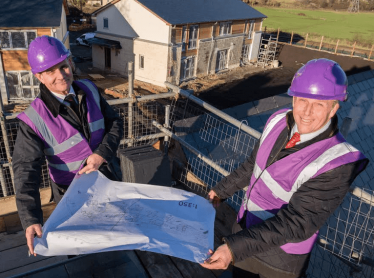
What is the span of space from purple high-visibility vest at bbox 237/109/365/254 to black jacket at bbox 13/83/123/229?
150 cm

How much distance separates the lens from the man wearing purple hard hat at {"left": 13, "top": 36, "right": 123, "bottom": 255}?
273 cm

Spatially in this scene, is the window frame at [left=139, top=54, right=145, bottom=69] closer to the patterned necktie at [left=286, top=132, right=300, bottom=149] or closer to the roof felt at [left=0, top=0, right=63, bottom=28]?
the roof felt at [left=0, top=0, right=63, bottom=28]

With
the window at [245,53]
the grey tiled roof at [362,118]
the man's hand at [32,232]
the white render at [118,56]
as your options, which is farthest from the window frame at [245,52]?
the man's hand at [32,232]

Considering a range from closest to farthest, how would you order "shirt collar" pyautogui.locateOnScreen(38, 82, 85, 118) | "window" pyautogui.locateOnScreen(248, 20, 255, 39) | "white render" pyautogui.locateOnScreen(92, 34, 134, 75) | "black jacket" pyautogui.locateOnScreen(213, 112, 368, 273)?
"black jacket" pyautogui.locateOnScreen(213, 112, 368, 273) < "shirt collar" pyautogui.locateOnScreen(38, 82, 85, 118) < "white render" pyautogui.locateOnScreen(92, 34, 134, 75) < "window" pyautogui.locateOnScreen(248, 20, 255, 39)

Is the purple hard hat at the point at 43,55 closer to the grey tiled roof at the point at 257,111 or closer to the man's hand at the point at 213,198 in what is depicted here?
the man's hand at the point at 213,198

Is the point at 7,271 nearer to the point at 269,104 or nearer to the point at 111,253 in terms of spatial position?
the point at 111,253

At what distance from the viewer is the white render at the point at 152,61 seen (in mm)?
28797

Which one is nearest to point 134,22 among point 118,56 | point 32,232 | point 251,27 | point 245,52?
point 118,56

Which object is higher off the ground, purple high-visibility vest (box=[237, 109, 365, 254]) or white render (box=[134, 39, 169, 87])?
purple high-visibility vest (box=[237, 109, 365, 254])

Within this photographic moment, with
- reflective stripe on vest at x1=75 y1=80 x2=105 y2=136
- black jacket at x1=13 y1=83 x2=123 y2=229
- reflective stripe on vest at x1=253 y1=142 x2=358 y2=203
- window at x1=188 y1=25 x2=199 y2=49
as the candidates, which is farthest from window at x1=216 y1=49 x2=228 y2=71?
reflective stripe on vest at x1=253 y1=142 x2=358 y2=203

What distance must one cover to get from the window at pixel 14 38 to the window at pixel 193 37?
1379cm

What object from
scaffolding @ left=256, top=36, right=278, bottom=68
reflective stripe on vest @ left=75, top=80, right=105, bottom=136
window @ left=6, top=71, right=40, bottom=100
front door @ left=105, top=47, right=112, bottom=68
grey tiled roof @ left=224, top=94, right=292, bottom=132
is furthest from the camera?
scaffolding @ left=256, top=36, right=278, bottom=68

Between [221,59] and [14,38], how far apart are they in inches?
815

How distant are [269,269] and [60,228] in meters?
1.74
